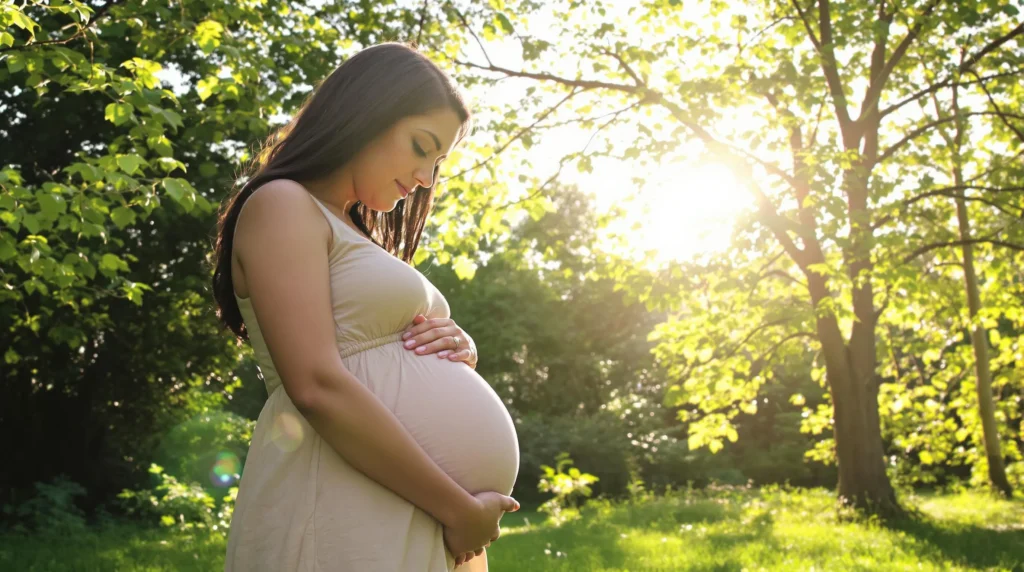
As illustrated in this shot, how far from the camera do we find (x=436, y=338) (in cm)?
176

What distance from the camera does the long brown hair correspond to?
1696 millimetres

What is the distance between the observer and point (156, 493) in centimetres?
1318

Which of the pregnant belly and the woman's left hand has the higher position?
the woman's left hand

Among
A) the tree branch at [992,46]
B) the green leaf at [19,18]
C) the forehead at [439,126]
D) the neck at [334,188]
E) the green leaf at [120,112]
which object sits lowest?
the neck at [334,188]

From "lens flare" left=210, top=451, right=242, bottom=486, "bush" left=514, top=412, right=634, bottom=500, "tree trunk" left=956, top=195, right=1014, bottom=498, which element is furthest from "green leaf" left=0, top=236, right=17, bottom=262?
"lens flare" left=210, top=451, right=242, bottom=486

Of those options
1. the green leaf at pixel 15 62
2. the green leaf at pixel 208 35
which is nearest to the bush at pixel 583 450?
the green leaf at pixel 208 35

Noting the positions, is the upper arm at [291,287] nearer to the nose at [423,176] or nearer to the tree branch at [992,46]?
the nose at [423,176]

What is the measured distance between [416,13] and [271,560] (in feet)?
25.7

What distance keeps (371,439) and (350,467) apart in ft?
0.32

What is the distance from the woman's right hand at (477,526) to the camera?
5.26ft

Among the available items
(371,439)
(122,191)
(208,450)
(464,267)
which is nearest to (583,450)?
(208,450)

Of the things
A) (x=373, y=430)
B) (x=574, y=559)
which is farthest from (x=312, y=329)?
(x=574, y=559)

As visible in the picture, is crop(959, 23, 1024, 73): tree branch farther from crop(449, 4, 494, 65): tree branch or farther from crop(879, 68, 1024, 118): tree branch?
crop(449, 4, 494, 65): tree branch

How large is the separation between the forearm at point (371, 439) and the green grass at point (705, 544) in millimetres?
4294
